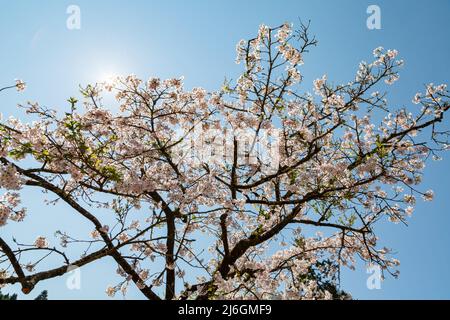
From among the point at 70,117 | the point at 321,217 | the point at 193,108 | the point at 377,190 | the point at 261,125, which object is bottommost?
the point at 321,217

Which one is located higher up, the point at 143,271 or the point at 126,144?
the point at 126,144

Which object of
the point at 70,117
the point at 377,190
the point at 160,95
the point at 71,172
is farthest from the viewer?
the point at 377,190

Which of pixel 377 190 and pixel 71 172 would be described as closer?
pixel 71 172

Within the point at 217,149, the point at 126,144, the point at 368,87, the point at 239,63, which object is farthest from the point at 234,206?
the point at 368,87

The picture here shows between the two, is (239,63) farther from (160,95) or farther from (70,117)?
(70,117)

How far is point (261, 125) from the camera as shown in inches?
265

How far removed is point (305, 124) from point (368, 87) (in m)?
1.60

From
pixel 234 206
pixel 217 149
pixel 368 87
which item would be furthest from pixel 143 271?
pixel 368 87

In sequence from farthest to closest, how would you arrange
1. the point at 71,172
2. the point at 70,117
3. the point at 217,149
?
the point at 217,149 < the point at 71,172 < the point at 70,117

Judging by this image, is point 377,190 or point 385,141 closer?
point 385,141

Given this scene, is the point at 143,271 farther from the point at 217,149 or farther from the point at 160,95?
the point at 160,95

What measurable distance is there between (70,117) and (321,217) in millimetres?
5046

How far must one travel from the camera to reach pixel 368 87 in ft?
23.1

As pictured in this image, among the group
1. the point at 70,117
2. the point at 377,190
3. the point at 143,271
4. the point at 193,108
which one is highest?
the point at 193,108
